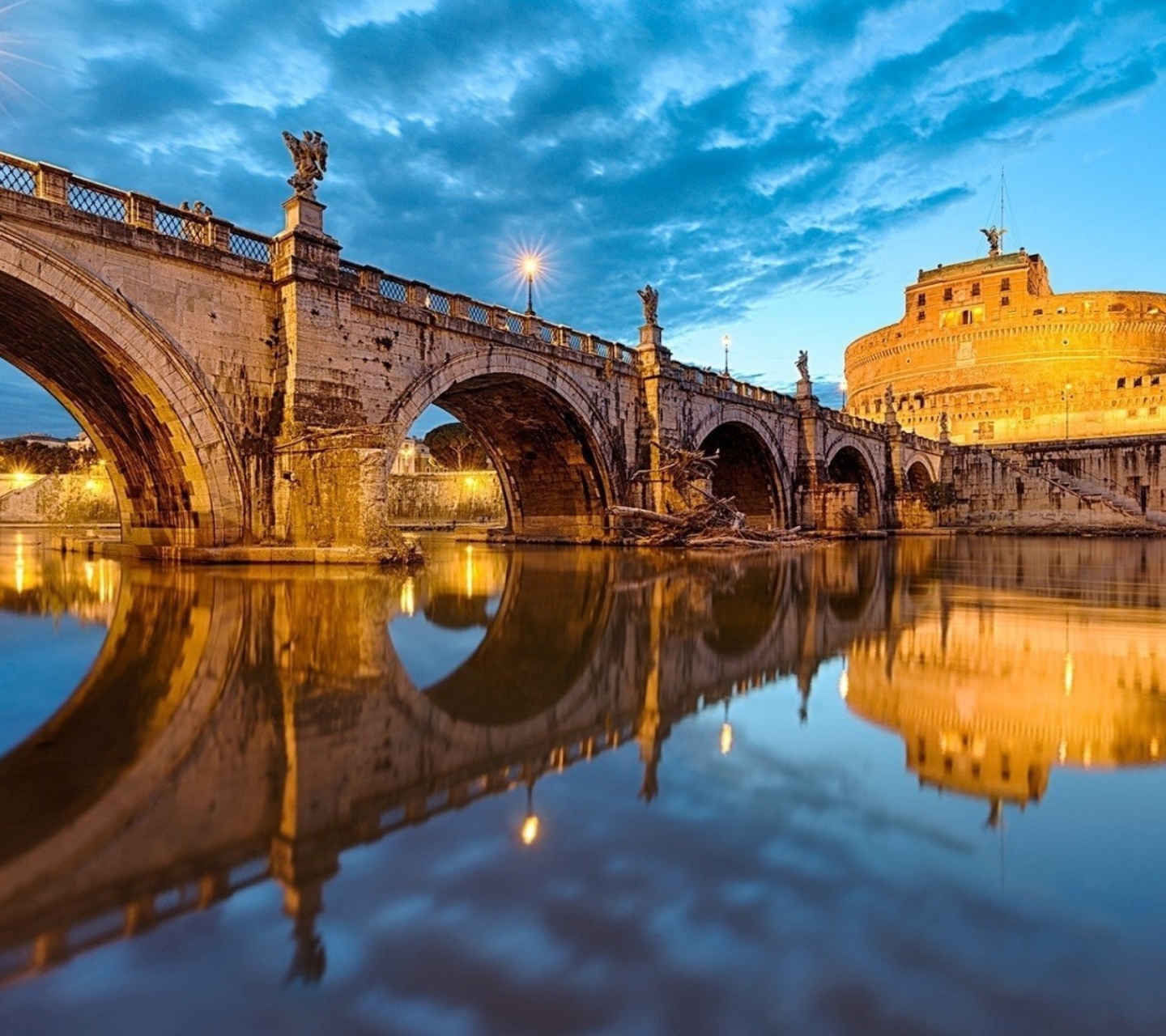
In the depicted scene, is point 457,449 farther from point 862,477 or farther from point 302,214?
point 302,214

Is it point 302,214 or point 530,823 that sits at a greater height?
point 302,214

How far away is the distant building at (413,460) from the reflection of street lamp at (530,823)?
2240 inches

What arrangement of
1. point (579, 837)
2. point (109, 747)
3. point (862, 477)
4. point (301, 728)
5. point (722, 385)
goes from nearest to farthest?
point (579, 837), point (109, 747), point (301, 728), point (722, 385), point (862, 477)

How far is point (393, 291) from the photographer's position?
17.1 metres

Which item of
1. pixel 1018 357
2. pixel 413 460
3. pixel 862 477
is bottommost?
pixel 862 477

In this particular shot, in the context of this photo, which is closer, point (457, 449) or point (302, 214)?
point (302, 214)

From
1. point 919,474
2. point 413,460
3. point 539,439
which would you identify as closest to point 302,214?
point 539,439

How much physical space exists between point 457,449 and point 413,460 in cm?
822

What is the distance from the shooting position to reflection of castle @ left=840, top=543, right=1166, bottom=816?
138 inches

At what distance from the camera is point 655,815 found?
2896 mm

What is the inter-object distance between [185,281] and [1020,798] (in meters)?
14.8

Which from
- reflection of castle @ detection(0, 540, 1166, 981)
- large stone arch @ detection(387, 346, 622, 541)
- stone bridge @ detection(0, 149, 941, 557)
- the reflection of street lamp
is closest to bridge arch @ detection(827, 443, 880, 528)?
large stone arch @ detection(387, 346, 622, 541)

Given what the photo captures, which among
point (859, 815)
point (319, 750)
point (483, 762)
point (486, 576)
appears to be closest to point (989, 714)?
point (859, 815)

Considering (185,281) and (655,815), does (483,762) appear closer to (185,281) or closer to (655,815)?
(655,815)
